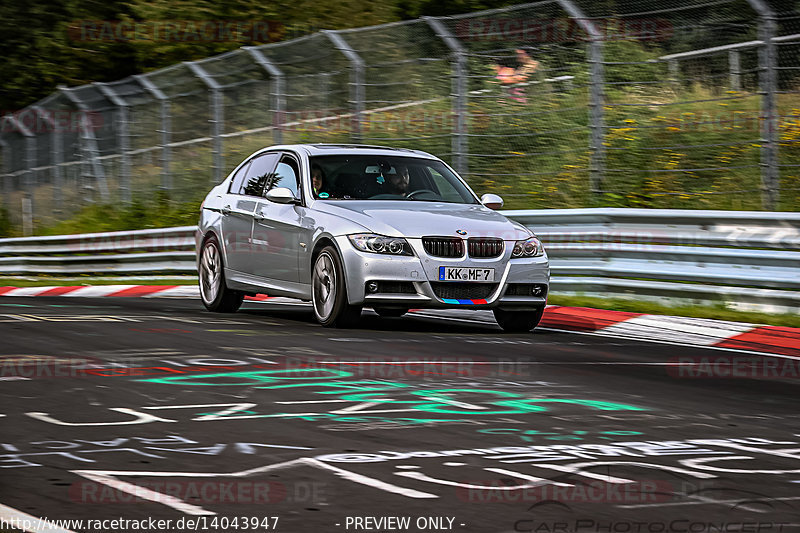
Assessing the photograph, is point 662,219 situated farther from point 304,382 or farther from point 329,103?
point 329,103

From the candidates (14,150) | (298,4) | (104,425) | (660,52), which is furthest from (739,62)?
(298,4)

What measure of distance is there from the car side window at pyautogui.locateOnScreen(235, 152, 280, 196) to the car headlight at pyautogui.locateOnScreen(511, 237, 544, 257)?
9.14 ft

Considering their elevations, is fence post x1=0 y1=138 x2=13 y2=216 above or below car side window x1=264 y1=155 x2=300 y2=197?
above

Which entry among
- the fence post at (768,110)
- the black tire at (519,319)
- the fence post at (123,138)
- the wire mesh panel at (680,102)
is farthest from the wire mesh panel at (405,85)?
the fence post at (123,138)

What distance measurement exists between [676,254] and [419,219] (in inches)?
125

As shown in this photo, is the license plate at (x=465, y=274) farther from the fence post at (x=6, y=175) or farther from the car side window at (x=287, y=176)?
the fence post at (x=6, y=175)

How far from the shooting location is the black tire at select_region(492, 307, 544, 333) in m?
11.6

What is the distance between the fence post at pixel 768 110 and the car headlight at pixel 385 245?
4.33 metres

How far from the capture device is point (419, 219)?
11078 mm

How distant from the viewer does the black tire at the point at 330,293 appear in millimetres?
10898

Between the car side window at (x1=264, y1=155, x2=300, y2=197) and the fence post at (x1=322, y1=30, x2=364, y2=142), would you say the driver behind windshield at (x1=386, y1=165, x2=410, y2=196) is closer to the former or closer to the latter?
the car side window at (x1=264, y1=155, x2=300, y2=197)

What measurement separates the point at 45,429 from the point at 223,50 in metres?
30.9

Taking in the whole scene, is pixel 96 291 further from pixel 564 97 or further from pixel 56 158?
pixel 56 158

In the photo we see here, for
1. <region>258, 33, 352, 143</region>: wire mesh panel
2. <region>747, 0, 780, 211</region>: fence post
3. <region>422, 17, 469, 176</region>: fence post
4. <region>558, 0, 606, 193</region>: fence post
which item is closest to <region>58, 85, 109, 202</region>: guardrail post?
<region>258, 33, 352, 143</region>: wire mesh panel
